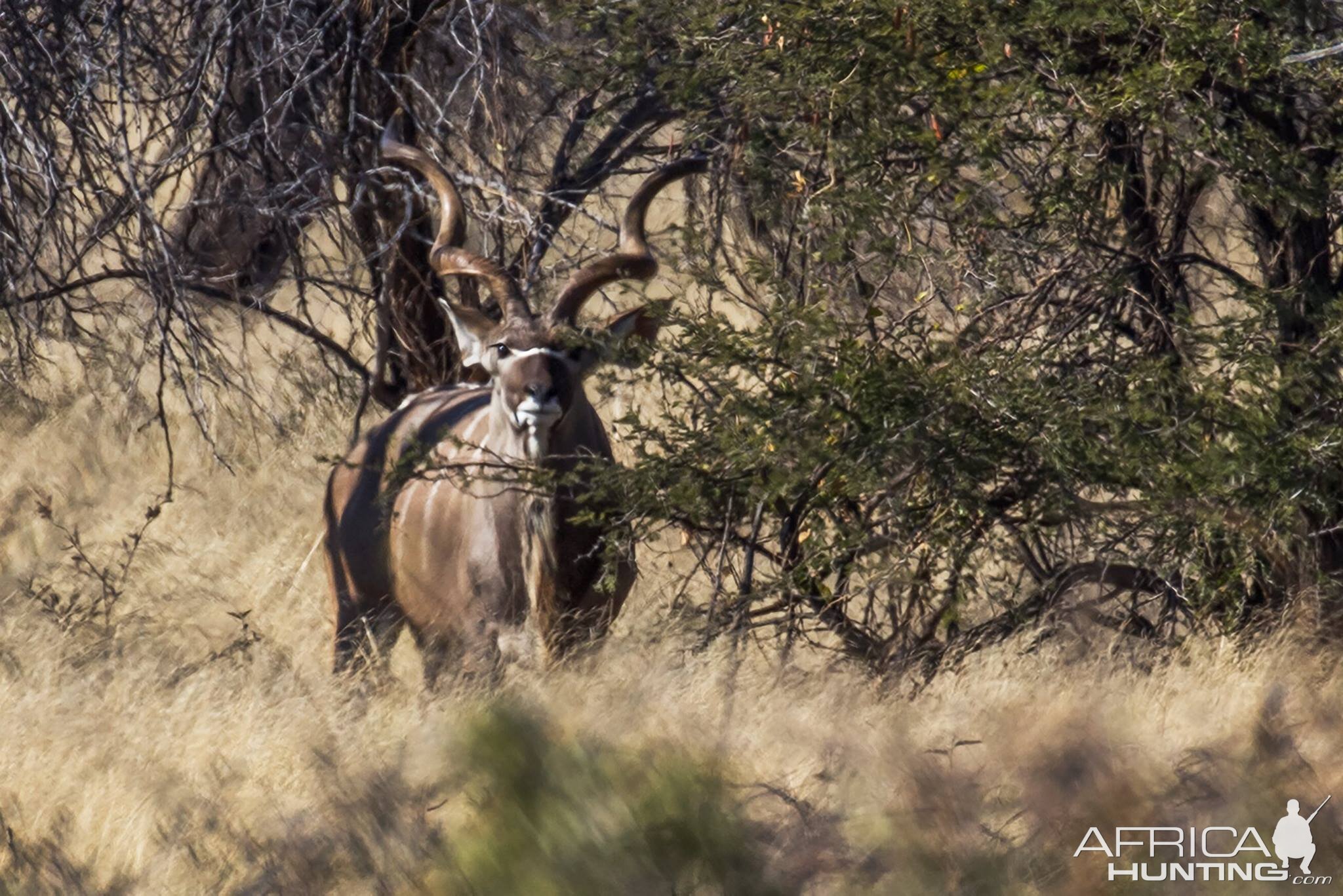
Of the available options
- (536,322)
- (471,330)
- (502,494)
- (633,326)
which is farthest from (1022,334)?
(471,330)

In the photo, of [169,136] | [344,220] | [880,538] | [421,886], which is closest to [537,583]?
[880,538]

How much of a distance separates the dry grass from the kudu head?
90cm

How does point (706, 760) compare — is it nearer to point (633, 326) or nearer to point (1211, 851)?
point (1211, 851)

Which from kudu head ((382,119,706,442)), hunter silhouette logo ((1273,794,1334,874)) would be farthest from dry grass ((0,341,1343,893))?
kudu head ((382,119,706,442))

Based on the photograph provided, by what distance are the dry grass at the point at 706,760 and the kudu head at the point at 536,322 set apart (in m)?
0.90

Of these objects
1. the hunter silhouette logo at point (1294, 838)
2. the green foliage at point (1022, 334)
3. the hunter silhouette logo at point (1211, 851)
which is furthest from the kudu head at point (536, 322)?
the hunter silhouette logo at point (1294, 838)

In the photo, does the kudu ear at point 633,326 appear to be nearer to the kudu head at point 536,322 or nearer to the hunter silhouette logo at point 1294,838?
the kudu head at point 536,322

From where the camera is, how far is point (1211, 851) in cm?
439

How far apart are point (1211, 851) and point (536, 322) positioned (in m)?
3.13

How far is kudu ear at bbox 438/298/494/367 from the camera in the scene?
6668 millimetres

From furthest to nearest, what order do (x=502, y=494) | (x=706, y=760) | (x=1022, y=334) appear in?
(x=502, y=494) < (x=1022, y=334) < (x=706, y=760)

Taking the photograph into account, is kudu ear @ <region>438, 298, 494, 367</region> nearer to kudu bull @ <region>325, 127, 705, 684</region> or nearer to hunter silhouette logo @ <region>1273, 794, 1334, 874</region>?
kudu bull @ <region>325, 127, 705, 684</region>

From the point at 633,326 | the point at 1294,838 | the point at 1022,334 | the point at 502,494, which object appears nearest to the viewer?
the point at 1294,838

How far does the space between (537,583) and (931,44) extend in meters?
2.41
